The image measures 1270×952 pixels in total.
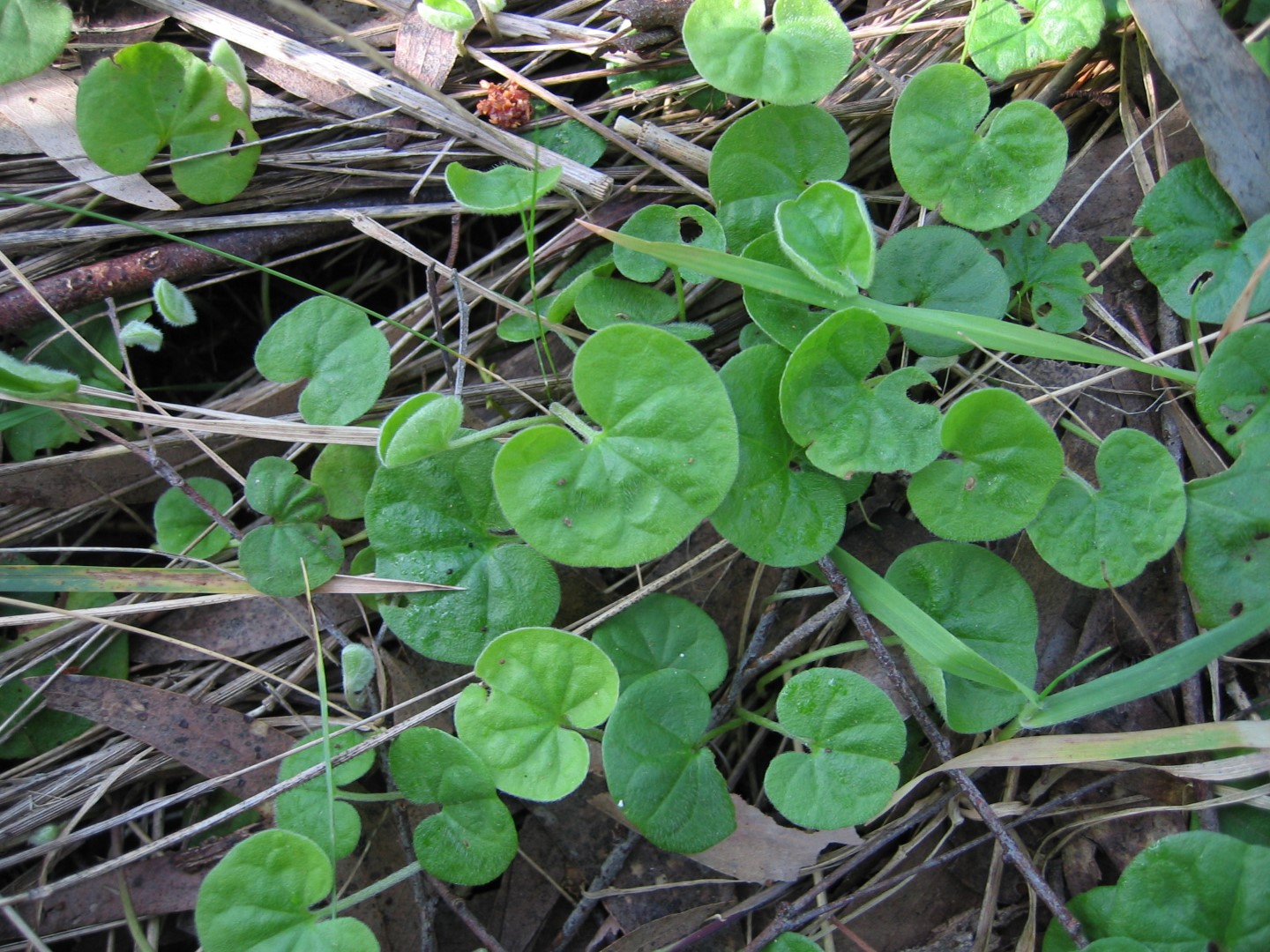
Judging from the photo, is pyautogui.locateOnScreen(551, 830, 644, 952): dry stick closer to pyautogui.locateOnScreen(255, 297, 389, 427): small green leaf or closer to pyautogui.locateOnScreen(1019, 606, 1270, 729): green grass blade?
pyautogui.locateOnScreen(1019, 606, 1270, 729): green grass blade

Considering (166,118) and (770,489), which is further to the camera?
(166,118)

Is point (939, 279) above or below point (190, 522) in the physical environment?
above

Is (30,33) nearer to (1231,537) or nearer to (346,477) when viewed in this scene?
(346,477)

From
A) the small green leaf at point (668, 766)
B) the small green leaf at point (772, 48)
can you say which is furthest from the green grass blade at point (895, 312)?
the small green leaf at point (668, 766)

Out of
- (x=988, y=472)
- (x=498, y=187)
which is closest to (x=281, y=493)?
(x=498, y=187)

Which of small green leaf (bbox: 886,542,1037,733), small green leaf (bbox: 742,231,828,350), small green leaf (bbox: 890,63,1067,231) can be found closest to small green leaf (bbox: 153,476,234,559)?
small green leaf (bbox: 742,231,828,350)

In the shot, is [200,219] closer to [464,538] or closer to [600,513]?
[464,538]

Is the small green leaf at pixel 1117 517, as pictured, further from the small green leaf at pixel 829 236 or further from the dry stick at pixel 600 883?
the dry stick at pixel 600 883
